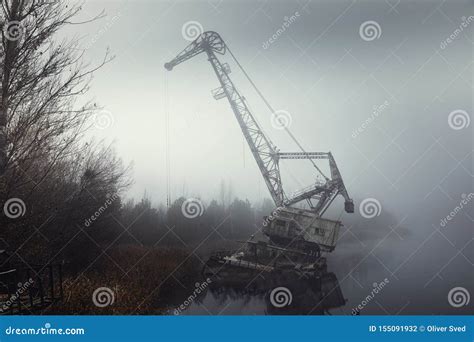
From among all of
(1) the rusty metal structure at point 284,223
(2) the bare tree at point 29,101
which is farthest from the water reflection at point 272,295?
(2) the bare tree at point 29,101

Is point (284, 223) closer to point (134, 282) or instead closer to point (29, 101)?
point (134, 282)

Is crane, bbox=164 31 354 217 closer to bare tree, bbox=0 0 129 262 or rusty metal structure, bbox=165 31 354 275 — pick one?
rusty metal structure, bbox=165 31 354 275

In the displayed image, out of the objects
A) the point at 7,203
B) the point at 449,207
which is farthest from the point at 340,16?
the point at 7,203

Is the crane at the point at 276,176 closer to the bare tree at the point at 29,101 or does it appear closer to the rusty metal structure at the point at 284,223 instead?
the rusty metal structure at the point at 284,223

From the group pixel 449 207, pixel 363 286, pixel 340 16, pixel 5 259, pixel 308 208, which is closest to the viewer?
pixel 5 259

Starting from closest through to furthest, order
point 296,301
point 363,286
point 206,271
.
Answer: point 296,301
point 363,286
point 206,271

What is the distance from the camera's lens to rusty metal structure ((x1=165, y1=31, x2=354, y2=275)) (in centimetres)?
917

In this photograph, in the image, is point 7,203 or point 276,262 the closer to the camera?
point 7,203

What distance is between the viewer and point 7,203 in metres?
4.66

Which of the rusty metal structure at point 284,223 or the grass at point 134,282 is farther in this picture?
the rusty metal structure at point 284,223

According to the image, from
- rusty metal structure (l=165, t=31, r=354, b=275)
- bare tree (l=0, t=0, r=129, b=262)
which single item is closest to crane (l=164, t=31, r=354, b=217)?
rusty metal structure (l=165, t=31, r=354, b=275)

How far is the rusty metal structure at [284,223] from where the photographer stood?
30.1 feet
